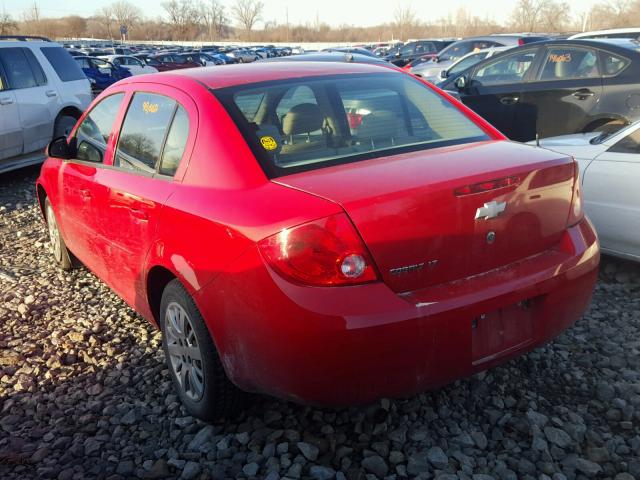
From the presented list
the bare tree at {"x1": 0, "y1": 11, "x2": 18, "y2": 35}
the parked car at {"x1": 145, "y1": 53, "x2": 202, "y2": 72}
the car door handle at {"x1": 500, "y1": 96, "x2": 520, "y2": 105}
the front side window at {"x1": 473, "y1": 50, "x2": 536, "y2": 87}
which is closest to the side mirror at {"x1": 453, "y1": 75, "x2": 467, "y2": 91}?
the front side window at {"x1": 473, "y1": 50, "x2": 536, "y2": 87}

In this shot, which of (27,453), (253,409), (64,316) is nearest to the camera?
(27,453)

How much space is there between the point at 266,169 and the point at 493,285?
1.04 meters

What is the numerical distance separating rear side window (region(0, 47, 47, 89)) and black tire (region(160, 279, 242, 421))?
6.60 m

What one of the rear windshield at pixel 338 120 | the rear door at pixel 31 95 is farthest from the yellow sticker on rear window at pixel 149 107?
the rear door at pixel 31 95

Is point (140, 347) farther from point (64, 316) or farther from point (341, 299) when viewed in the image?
point (341, 299)

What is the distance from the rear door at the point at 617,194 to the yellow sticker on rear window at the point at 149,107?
303 cm

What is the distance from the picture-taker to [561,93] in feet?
24.0

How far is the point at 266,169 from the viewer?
8.52ft

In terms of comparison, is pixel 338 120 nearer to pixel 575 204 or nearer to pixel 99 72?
pixel 575 204

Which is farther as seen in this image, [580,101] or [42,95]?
[42,95]

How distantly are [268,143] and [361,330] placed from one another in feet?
3.30

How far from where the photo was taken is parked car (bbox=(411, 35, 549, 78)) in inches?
621

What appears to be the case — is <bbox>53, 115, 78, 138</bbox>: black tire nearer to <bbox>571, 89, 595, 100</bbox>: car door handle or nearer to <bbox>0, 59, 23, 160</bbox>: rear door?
<bbox>0, 59, 23, 160</bbox>: rear door

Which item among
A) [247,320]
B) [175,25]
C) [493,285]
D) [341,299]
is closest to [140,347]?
[247,320]
